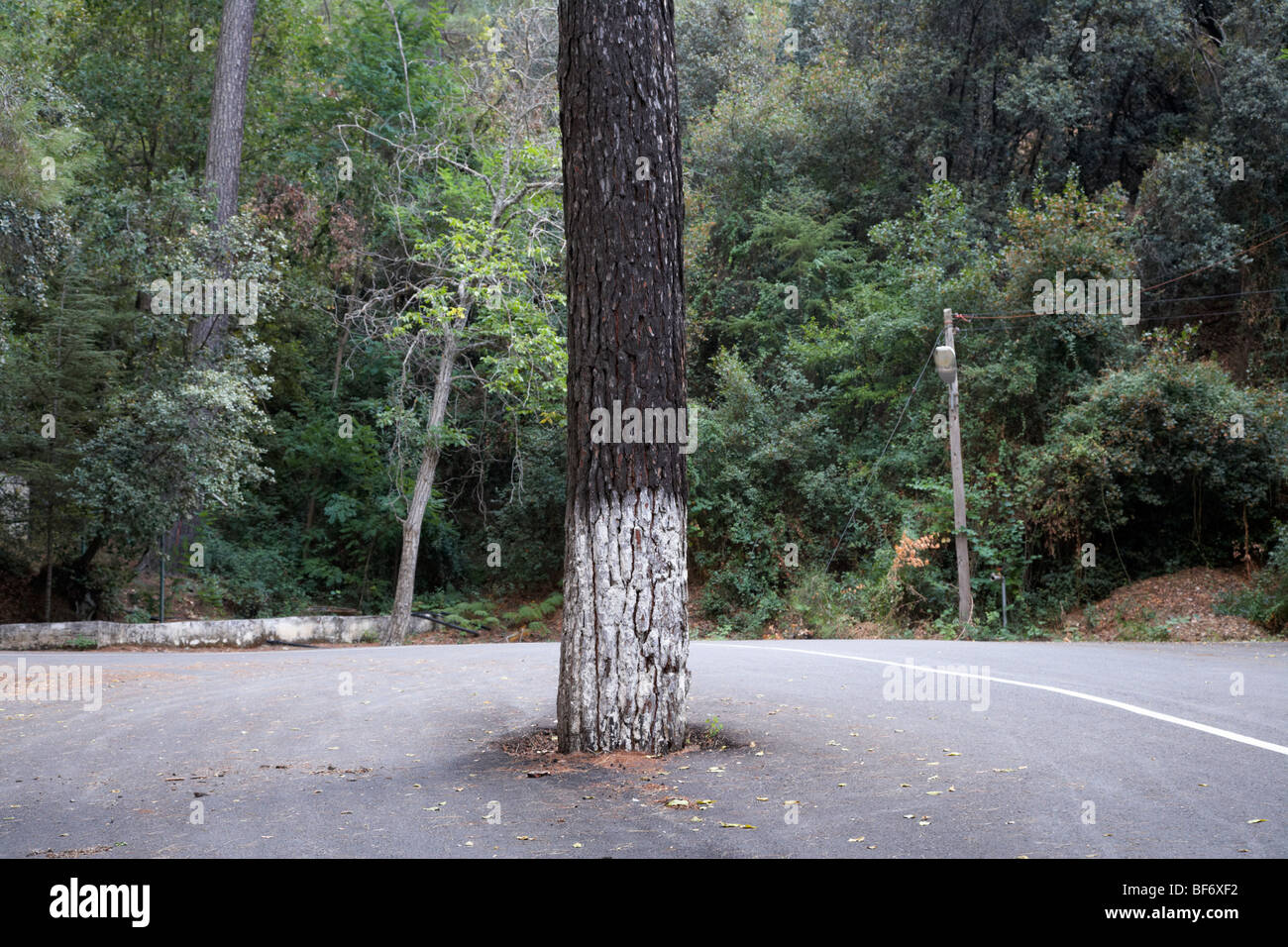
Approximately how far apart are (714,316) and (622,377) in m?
27.0

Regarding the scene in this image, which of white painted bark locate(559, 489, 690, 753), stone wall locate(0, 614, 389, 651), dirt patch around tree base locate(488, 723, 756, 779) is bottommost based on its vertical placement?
stone wall locate(0, 614, 389, 651)

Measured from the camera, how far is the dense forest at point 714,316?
65.4 ft

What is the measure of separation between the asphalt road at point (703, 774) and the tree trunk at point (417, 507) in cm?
1322

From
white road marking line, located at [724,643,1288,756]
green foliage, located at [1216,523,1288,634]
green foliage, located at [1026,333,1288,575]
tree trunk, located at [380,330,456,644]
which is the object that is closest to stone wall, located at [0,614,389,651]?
tree trunk, located at [380,330,456,644]

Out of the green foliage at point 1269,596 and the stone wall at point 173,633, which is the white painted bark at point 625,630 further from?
the green foliage at point 1269,596

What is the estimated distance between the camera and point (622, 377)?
6375mm

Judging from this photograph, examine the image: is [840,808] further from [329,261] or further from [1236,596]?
[329,261]

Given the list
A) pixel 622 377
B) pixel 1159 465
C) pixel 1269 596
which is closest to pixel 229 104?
pixel 622 377

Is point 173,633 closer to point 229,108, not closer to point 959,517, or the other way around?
point 229,108

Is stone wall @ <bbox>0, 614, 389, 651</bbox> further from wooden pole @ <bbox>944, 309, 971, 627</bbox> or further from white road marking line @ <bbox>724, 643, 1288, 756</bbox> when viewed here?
wooden pole @ <bbox>944, 309, 971, 627</bbox>

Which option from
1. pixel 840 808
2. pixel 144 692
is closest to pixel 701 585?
pixel 144 692

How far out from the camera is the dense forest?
19.9 meters

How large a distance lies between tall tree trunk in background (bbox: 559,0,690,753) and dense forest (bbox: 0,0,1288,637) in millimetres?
12790

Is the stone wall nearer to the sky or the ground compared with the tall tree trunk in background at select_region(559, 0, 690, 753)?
nearer to the ground
